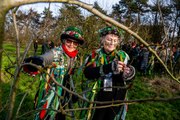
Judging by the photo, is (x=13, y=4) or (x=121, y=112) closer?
(x=13, y=4)

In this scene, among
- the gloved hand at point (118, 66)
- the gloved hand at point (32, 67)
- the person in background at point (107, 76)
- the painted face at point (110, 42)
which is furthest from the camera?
the painted face at point (110, 42)

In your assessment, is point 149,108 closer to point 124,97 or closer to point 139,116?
point 139,116

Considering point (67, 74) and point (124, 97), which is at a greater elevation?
point (67, 74)

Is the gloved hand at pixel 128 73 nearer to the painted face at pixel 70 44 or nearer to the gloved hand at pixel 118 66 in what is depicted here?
the gloved hand at pixel 118 66

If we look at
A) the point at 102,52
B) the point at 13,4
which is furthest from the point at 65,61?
the point at 13,4

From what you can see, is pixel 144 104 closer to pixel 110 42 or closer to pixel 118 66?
pixel 110 42

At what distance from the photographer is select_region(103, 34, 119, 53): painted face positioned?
284 cm

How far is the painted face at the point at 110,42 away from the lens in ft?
9.32

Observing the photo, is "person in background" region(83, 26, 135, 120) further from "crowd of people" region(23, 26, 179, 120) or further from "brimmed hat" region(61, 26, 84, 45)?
"brimmed hat" region(61, 26, 84, 45)

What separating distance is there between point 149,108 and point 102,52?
440 cm

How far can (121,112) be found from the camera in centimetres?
295

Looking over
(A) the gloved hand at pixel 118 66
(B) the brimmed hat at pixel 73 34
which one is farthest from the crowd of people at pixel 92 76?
(A) the gloved hand at pixel 118 66

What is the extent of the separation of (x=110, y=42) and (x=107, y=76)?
0.34 m

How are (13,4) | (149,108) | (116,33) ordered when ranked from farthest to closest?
1. (149,108)
2. (116,33)
3. (13,4)
